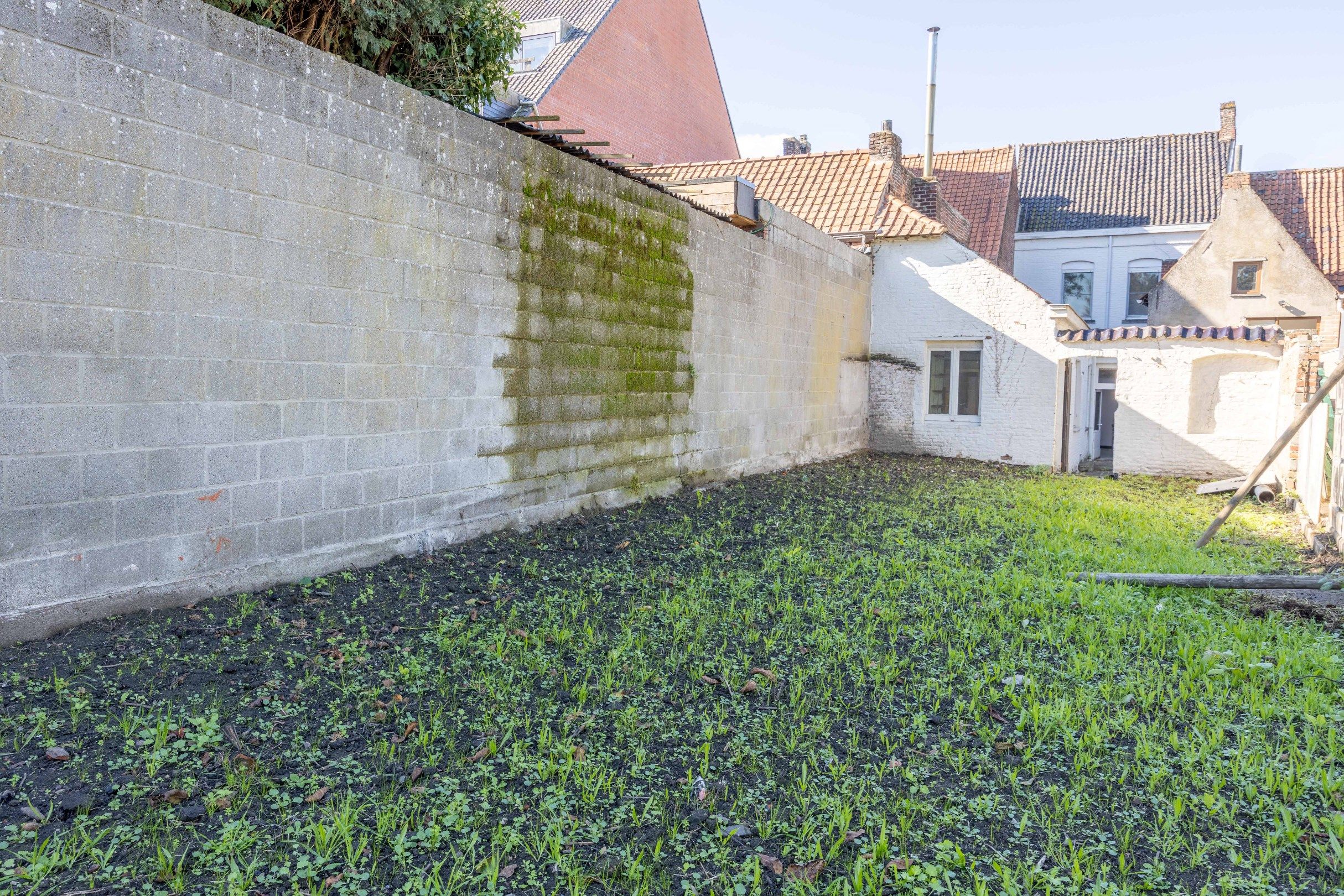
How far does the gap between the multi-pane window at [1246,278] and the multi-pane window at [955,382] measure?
31.8 ft

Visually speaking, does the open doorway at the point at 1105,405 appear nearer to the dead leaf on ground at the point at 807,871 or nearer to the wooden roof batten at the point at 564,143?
the wooden roof batten at the point at 564,143

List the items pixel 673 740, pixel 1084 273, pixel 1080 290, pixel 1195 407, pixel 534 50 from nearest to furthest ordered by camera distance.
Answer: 1. pixel 673 740
2. pixel 1195 407
3. pixel 534 50
4. pixel 1084 273
5. pixel 1080 290

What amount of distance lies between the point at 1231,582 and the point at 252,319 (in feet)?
20.2

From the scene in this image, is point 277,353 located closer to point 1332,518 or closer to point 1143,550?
point 1143,550

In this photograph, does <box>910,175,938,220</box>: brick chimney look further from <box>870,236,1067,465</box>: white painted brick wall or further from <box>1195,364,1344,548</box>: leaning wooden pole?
<box>1195,364,1344,548</box>: leaning wooden pole

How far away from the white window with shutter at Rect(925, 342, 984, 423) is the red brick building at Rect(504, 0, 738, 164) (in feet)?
24.9

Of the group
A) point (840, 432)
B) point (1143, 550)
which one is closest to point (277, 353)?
point (1143, 550)

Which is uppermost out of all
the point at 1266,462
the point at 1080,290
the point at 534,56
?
the point at 534,56

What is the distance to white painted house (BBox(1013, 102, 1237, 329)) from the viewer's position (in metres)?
24.4

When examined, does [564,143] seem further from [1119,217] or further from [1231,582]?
[1119,217]

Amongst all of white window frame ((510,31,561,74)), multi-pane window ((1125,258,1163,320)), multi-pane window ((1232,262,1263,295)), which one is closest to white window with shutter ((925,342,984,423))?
multi-pane window ((1232,262,1263,295))

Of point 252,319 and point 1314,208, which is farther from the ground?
point 1314,208

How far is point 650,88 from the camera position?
20.3 metres

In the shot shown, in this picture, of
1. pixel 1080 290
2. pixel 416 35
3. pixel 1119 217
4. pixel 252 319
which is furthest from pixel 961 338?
→ pixel 1119 217
